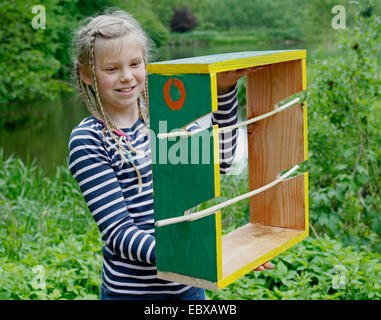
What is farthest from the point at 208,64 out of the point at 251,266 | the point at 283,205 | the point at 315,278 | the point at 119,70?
the point at 315,278

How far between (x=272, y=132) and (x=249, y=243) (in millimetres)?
380

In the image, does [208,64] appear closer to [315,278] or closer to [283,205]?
[283,205]

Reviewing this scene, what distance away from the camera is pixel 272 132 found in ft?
5.16

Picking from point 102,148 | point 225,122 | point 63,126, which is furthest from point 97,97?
point 63,126

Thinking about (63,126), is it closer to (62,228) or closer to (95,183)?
(62,228)

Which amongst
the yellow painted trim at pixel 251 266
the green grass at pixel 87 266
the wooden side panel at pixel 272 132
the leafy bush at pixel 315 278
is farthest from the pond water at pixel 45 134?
the yellow painted trim at pixel 251 266

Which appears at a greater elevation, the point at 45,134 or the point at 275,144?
the point at 275,144

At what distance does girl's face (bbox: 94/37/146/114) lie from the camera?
136 cm

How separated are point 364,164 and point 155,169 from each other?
2.69 metres

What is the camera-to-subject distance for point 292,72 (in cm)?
150

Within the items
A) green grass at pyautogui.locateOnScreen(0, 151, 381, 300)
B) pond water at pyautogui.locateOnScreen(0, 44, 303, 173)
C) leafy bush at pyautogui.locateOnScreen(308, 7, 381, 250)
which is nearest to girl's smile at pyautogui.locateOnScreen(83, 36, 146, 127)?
green grass at pyautogui.locateOnScreen(0, 151, 381, 300)

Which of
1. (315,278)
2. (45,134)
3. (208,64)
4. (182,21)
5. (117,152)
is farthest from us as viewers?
(182,21)

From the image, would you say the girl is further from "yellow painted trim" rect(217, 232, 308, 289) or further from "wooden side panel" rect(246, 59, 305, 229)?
"yellow painted trim" rect(217, 232, 308, 289)

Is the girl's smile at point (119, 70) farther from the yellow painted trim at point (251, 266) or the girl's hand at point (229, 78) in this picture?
the yellow painted trim at point (251, 266)
